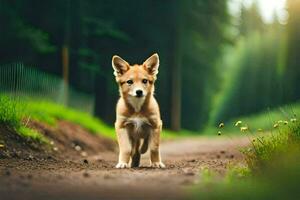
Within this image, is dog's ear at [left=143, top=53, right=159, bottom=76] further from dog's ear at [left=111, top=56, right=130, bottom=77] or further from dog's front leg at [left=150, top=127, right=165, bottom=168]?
dog's front leg at [left=150, top=127, right=165, bottom=168]

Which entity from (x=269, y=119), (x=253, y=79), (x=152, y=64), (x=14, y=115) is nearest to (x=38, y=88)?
(x=14, y=115)

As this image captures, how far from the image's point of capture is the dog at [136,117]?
404 inches

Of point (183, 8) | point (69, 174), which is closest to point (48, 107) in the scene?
point (69, 174)

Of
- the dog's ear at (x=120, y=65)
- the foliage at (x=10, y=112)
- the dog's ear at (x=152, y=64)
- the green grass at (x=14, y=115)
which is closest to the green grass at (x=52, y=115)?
the green grass at (x=14, y=115)

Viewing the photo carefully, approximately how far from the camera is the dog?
33.6 feet

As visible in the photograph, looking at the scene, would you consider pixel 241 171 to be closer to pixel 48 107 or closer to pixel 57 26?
pixel 48 107

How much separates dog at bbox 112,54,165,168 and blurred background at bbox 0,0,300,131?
181 inches

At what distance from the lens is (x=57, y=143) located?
50.1 feet

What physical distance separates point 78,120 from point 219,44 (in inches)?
739

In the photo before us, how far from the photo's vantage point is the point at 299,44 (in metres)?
46.4

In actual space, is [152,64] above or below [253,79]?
below

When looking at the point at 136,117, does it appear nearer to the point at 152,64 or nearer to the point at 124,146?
the point at 124,146

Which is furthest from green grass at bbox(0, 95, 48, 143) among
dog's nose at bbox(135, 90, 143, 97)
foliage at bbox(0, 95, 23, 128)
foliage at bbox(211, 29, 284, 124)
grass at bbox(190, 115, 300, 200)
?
foliage at bbox(211, 29, 284, 124)

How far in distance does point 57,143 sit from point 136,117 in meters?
5.38
